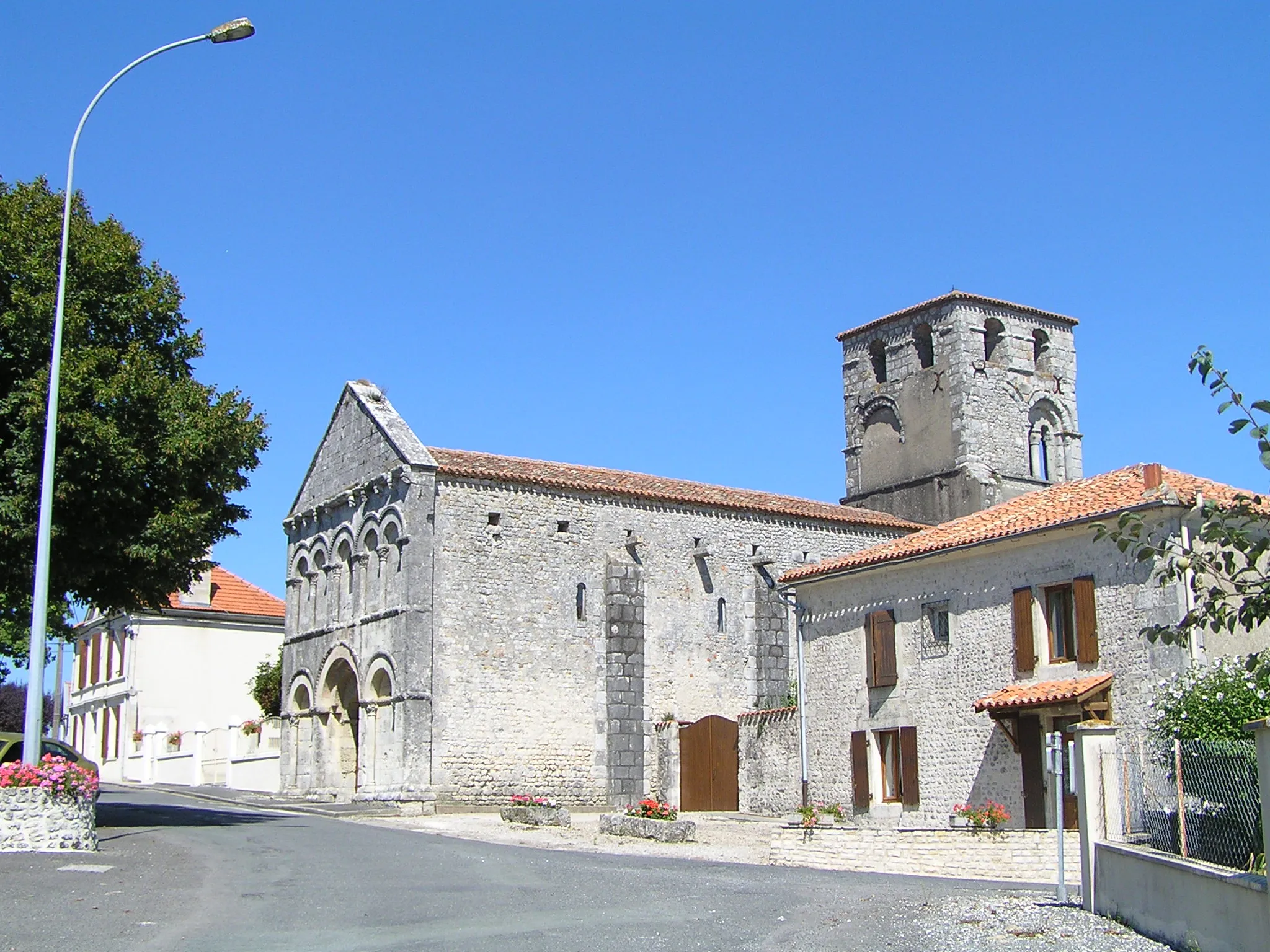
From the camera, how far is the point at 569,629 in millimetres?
32469

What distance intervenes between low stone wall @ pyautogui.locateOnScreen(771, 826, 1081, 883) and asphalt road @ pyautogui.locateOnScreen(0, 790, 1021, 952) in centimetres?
137

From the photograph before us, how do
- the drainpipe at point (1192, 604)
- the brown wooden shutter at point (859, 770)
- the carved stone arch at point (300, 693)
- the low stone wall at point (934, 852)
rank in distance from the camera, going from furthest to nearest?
the carved stone arch at point (300, 693) < the brown wooden shutter at point (859, 770) < the drainpipe at point (1192, 604) < the low stone wall at point (934, 852)

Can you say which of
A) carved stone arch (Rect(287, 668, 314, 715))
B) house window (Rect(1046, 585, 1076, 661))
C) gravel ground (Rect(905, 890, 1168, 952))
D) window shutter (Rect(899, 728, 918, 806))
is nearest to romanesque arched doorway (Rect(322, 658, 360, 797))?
carved stone arch (Rect(287, 668, 314, 715))

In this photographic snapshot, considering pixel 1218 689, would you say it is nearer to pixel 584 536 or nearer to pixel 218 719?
pixel 584 536

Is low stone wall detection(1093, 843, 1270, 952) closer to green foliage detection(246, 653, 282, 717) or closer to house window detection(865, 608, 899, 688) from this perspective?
house window detection(865, 608, 899, 688)

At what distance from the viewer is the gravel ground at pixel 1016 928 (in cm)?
1191

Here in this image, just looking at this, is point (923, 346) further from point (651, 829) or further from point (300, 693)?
point (651, 829)

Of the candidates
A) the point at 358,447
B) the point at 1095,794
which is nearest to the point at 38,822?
the point at 1095,794

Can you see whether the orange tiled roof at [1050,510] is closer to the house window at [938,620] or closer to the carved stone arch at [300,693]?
the house window at [938,620]

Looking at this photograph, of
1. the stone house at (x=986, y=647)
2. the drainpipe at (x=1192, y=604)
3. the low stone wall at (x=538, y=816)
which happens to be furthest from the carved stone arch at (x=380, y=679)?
the drainpipe at (x=1192, y=604)

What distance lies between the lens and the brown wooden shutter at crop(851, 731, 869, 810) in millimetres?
26922

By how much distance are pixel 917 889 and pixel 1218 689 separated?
6197mm

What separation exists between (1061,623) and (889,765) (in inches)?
190

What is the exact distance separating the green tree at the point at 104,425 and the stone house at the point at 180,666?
2477 centimetres
